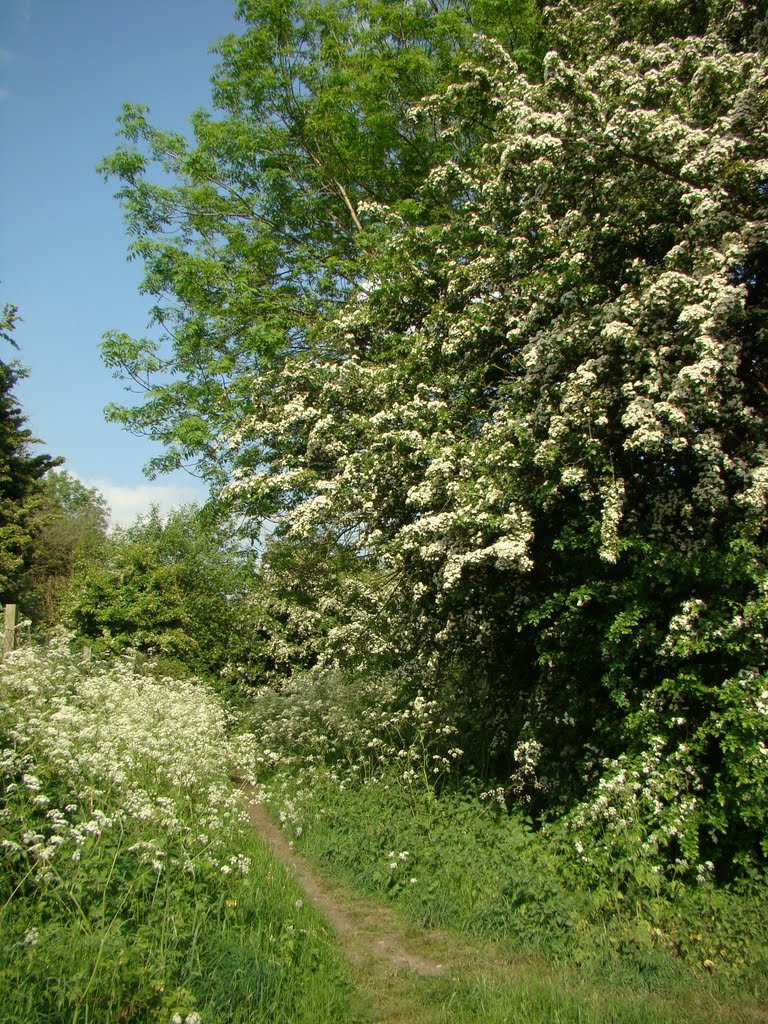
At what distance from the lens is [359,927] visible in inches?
249

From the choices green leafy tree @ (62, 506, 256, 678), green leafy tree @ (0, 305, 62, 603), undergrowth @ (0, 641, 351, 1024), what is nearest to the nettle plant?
undergrowth @ (0, 641, 351, 1024)

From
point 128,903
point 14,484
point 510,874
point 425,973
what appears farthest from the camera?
point 14,484

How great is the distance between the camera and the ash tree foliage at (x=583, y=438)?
6.31 m

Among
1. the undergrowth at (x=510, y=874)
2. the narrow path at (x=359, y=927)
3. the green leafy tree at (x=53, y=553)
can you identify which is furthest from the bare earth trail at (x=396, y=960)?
the green leafy tree at (x=53, y=553)

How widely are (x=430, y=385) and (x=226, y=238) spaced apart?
793 centimetres

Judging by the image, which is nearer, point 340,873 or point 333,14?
point 340,873

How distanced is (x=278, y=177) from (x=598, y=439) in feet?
35.6

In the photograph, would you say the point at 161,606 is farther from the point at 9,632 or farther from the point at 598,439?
the point at 598,439

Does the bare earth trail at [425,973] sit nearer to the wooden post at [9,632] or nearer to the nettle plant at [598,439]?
the nettle plant at [598,439]

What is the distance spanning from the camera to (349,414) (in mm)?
11047

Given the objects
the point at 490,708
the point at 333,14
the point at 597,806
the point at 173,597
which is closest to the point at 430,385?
the point at 490,708

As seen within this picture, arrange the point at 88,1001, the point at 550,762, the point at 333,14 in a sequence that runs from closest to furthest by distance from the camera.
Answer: the point at 88,1001
the point at 550,762
the point at 333,14

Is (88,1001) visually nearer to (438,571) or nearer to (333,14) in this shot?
(438,571)

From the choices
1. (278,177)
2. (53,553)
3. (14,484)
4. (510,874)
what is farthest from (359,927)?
(53,553)
